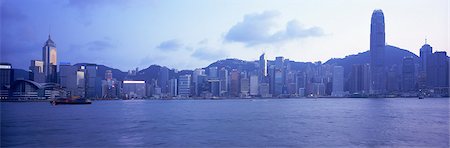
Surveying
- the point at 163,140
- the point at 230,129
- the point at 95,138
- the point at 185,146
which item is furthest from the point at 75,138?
the point at 230,129

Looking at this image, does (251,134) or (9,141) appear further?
(251,134)

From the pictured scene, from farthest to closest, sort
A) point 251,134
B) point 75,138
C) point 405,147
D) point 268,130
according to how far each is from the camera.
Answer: point 268,130, point 251,134, point 75,138, point 405,147

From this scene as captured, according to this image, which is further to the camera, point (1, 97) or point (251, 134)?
point (1, 97)

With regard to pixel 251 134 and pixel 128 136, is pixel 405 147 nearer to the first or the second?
pixel 251 134

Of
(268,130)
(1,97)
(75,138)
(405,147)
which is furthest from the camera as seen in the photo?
(1,97)

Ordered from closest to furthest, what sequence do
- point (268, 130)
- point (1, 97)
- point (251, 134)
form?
1. point (251, 134)
2. point (268, 130)
3. point (1, 97)

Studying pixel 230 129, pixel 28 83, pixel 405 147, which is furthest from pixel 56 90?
pixel 405 147

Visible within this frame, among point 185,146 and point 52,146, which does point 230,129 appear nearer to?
point 185,146

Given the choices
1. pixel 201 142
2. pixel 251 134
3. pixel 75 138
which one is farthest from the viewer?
pixel 251 134
